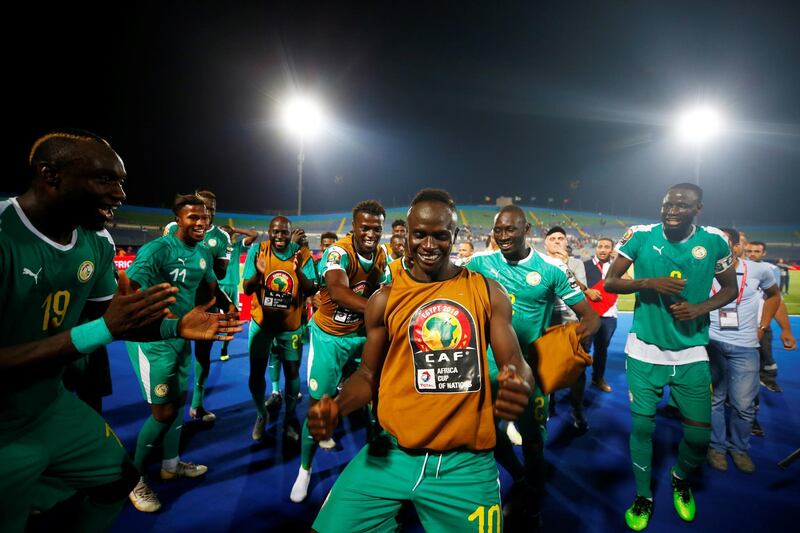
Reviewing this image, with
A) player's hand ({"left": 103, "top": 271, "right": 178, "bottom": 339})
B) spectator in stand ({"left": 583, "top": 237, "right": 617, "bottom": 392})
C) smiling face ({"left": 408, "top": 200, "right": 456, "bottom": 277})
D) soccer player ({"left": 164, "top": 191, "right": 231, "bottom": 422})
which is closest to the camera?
player's hand ({"left": 103, "top": 271, "right": 178, "bottom": 339})

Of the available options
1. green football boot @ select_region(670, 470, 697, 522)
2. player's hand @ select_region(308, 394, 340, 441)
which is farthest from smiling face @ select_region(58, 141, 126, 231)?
green football boot @ select_region(670, 470, 697, 522)

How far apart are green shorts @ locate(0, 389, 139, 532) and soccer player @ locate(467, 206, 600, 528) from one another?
2858mm

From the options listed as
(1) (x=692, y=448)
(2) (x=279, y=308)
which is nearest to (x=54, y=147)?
(2) (x=279, y=308)

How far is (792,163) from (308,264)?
76169 millimetres

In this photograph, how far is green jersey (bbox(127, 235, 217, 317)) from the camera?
357 cm

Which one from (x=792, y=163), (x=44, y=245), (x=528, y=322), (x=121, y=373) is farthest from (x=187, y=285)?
(x=792, y=163)

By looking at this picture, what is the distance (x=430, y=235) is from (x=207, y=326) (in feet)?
4.57

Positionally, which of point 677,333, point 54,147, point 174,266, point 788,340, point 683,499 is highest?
point 54,147

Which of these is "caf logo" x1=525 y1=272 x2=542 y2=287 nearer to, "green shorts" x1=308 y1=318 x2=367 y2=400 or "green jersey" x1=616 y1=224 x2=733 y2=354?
"green jersey" x1=616 y1=224 x2=733 y2=354

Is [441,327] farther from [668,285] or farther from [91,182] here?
[668,285]

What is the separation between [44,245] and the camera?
2002 mm

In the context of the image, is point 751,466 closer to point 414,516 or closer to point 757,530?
point 757,530

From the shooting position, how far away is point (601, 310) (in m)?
6.24

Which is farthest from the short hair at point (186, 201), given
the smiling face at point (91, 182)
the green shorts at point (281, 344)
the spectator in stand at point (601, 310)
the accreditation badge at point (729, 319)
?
the accreditation badge at point (729, 319)
